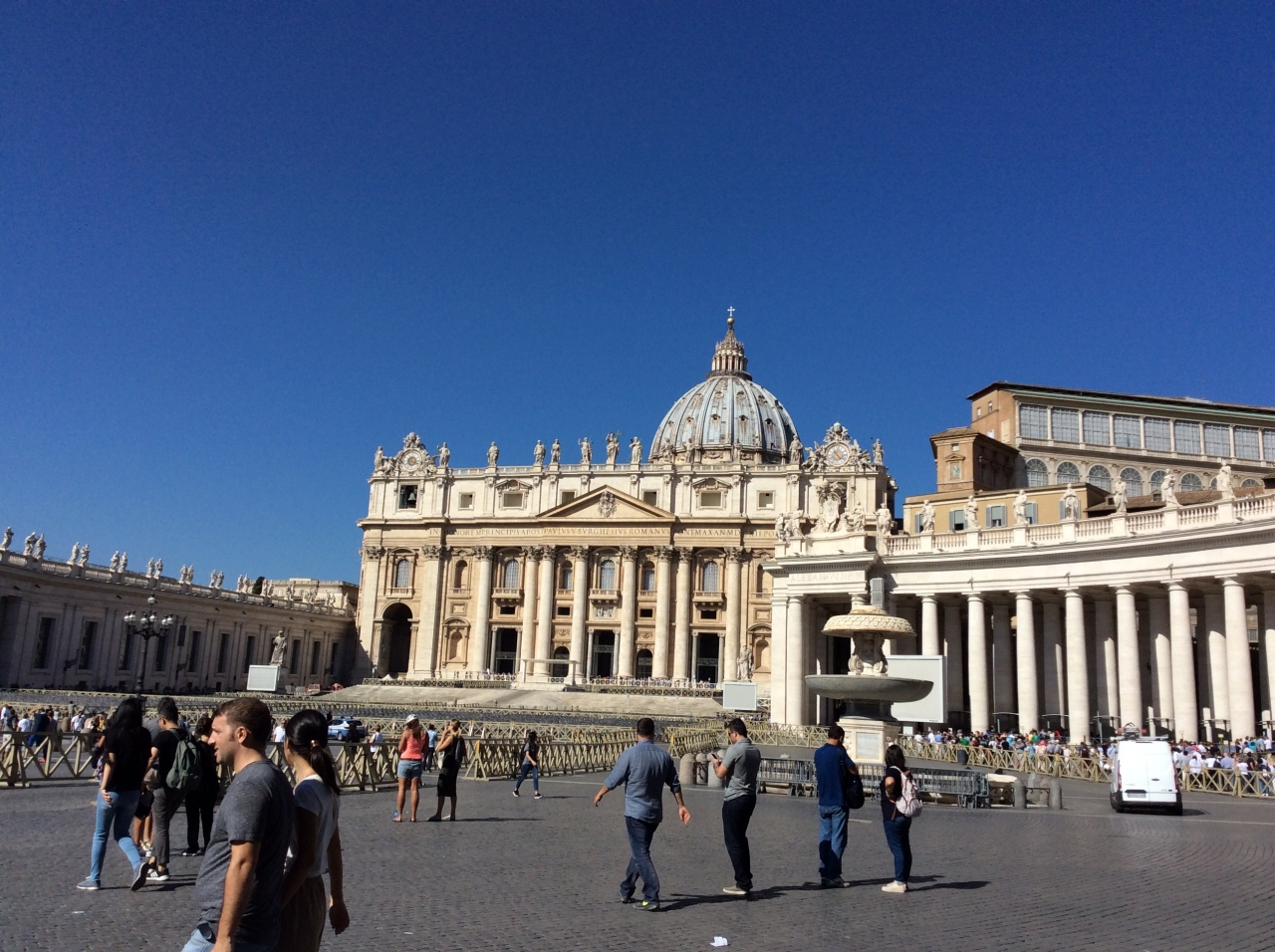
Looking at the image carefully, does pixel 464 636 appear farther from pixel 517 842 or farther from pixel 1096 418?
pixel 517 842

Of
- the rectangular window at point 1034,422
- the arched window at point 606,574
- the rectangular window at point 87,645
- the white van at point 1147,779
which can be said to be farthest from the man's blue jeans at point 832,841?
the arched window at point 606,574

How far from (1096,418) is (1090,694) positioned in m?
33.0

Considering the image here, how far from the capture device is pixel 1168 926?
9.43m

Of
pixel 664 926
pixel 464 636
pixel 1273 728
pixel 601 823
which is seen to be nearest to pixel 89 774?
pixel 601 823

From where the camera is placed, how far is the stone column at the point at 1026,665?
35.6 meters

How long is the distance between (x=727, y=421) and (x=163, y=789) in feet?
A: 360

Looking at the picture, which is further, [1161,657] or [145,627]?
[145,627]

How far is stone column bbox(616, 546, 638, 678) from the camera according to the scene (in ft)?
268

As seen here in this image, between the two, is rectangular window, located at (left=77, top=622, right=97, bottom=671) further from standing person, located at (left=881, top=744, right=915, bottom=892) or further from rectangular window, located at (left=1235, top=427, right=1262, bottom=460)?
rectangular window, located at (left=1235, top=427, right=1262, bottom=460)

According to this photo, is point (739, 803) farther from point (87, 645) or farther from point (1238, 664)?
point (87, 645)

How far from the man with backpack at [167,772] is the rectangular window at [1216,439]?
226ft

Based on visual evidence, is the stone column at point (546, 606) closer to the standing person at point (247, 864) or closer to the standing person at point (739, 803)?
the standing person at point (739, 803)

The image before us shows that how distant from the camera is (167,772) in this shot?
10.8 meters

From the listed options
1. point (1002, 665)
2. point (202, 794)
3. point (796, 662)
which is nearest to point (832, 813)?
point (202, 794)
